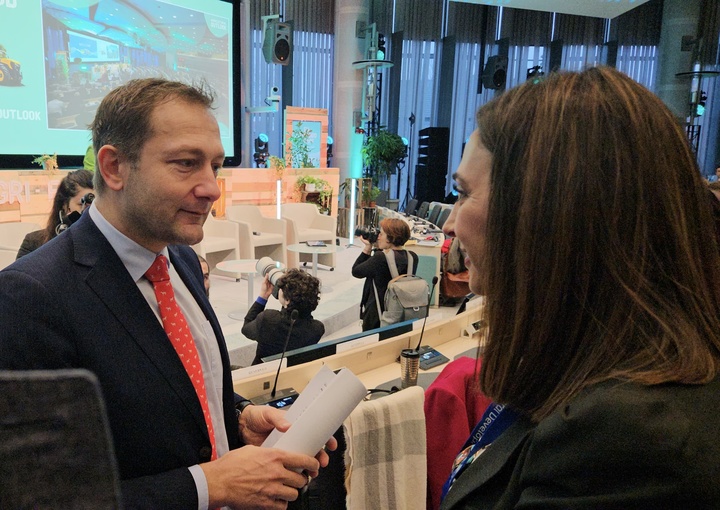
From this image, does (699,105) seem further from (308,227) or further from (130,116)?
(130,116)

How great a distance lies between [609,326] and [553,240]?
0.12 meters

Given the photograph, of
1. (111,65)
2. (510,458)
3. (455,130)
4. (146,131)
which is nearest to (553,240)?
(510,458)

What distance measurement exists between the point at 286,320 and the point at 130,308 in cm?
171

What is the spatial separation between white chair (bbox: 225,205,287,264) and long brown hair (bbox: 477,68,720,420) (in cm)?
587

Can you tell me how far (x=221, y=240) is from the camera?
605 centimetres

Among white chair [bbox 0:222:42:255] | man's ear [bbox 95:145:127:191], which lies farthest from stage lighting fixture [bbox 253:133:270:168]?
man's ear [bbox 95:145:127:191]

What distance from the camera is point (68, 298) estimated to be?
959mm

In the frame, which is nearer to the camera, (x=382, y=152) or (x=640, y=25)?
(x=382, y=152)

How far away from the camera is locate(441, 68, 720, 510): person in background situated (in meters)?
0.54

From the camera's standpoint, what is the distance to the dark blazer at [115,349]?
0.91 metres

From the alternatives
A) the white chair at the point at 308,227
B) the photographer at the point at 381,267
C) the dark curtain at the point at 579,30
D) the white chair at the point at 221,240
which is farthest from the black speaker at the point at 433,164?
the photographer at the point at 381,267

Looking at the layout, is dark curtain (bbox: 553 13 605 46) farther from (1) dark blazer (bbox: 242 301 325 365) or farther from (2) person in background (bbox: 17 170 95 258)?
(2) person in background (bbox: 17 170 95 258)

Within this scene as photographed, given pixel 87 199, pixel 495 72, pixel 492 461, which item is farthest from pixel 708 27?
pixel 492 461

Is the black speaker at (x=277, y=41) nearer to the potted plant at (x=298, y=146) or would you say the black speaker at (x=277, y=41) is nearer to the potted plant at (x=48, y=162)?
the potted plant at (x=298, y=146)
